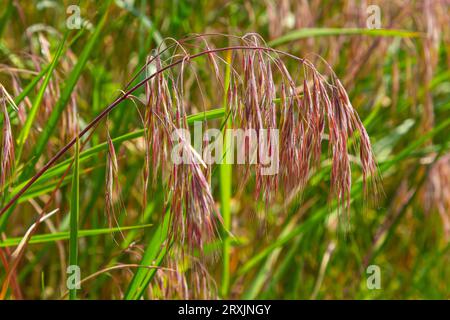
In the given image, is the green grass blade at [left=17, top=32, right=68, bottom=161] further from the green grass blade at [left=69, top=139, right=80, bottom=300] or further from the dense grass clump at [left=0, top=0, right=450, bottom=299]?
the green grass blade at [left=69, top=139, right=80, bottom=300]

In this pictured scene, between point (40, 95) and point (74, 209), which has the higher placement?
point (40, 95)

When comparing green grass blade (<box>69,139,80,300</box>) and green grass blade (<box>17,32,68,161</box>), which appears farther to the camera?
green grass blade (<box>17,32,68,161</box>)

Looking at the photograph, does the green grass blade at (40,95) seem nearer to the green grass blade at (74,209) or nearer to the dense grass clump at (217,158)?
the dense grass clump at (217,158)

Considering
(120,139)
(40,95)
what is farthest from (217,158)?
(40,95)

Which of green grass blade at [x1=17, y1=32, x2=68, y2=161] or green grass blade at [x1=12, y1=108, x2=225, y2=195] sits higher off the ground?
green grass blade at [x1=17, y1=32, x2=68, y2=161]

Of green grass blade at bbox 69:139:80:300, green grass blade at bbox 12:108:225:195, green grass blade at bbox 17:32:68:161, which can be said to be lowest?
green grass blade at bbox 69:139:80:300

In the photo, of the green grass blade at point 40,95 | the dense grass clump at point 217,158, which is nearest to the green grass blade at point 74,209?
the dense grass clump at point 217,158

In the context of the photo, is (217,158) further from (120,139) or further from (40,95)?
(40,95)

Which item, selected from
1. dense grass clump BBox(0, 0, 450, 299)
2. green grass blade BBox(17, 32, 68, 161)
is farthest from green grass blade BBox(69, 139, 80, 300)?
green grass blade BBox(17, 32, 68, 161)

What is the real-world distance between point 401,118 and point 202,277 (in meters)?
0.76

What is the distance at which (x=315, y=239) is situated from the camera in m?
1.29

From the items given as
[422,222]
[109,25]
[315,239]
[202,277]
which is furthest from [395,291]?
[109,25]
